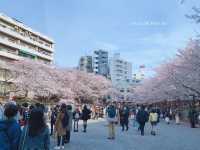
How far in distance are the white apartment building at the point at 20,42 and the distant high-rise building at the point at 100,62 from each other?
65.3 m

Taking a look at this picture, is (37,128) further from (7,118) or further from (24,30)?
(24,30)

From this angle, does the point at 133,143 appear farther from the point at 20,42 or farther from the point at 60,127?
the point at 20,42

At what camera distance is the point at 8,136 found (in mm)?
5371

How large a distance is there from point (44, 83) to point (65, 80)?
1137 cm

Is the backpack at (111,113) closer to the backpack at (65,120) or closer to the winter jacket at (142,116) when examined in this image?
the winter jacket at (142,116)

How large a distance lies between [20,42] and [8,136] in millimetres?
71242

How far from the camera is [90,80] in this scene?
268 feet

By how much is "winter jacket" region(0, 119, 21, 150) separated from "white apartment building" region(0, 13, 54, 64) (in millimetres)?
60515

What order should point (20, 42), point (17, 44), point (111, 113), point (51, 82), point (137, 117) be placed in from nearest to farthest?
1. point (111, 113)
2. point (137, 117)
3. point (51, 82)
4. point (17, 44)
5. point (20, 42)

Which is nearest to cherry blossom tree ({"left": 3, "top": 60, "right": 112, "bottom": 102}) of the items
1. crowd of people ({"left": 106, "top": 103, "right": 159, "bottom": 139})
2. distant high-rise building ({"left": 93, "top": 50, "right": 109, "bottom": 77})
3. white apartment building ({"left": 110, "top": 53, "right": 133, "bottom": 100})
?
crowd of people ({"left": 106, "top": 103, "right": 159, "bottom": 139})

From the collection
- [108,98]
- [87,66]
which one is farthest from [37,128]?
[87,66]

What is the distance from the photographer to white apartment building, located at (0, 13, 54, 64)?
67.1 meters

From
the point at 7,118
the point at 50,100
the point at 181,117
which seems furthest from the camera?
the point at 50,100

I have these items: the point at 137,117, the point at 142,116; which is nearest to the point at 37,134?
the point at 142,116
